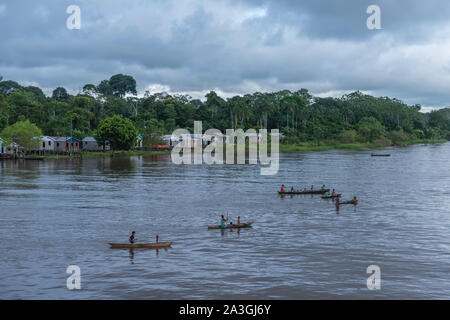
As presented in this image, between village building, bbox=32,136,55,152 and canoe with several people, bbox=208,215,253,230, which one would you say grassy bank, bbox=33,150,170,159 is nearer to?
village building, bbox=32,136,55,152

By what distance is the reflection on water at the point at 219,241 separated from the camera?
28297mm

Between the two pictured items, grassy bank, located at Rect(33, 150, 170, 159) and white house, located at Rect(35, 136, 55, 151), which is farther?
white house, located at Rect(35, 136, 55, 151)

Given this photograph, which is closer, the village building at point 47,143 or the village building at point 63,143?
the village building at point 47,143

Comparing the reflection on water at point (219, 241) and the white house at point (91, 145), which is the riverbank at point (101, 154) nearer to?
the white house at point (91, 145)

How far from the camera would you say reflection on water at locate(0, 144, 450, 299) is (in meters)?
28.3

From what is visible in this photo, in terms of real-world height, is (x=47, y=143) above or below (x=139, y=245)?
above

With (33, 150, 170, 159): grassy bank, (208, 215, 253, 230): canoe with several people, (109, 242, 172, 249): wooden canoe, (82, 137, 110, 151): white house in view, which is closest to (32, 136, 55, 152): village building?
(82, 137, 110, 151): white house

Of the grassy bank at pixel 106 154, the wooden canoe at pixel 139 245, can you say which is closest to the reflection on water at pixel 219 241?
the wooden canoe at pixel 139 245

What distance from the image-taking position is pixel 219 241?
1515 inches

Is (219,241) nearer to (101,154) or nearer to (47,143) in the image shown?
(101,154)

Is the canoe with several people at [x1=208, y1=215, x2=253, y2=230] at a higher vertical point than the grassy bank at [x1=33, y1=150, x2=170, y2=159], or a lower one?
lower

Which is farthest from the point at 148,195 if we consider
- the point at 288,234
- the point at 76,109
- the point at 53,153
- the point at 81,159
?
the point at 76,109

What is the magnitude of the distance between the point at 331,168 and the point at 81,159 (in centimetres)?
6463

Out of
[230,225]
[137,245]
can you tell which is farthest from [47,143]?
[137,245]
